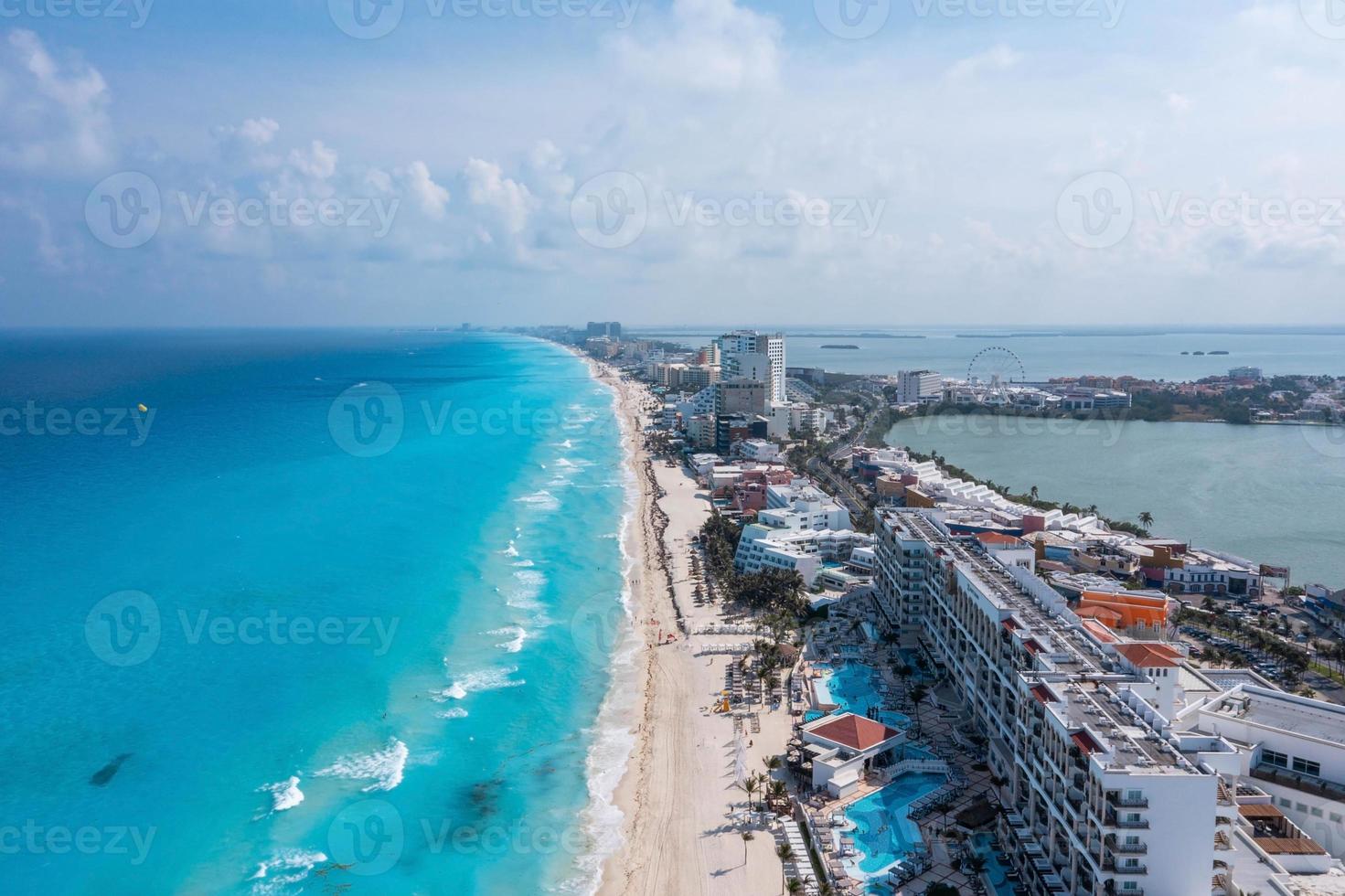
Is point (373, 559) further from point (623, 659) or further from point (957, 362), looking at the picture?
point (957, 362)

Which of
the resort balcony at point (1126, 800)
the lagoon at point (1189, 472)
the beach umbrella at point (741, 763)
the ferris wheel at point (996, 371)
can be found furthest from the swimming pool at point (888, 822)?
the ferris wheel at point (996, 371)

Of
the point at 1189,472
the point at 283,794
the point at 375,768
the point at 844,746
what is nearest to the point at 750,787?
the point at 844,746

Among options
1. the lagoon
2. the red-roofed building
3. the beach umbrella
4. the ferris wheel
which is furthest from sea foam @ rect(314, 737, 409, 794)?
the ferris wheel

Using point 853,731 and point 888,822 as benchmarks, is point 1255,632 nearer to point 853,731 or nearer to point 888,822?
point 853,731

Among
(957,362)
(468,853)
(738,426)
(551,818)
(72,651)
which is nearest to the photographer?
(468,853)

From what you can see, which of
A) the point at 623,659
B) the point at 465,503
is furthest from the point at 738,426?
the point at 623,659

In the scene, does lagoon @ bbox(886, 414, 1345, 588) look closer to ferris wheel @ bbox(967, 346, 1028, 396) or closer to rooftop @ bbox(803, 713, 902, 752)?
ferris wheel @ bbox(967, 346, 1028, 396)
